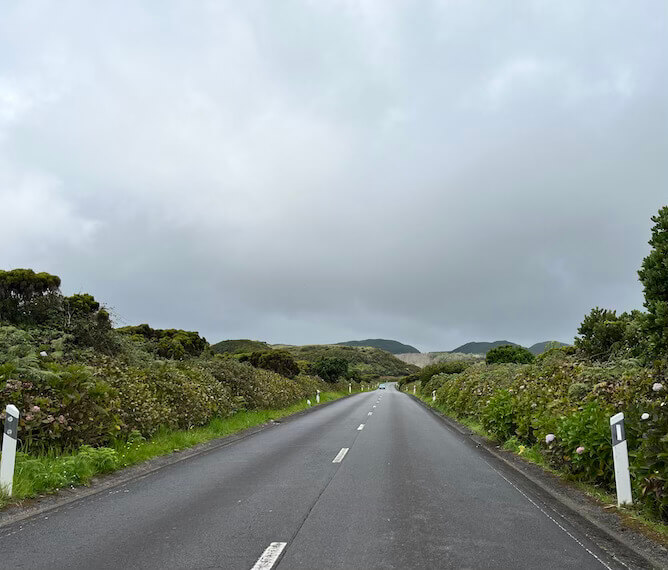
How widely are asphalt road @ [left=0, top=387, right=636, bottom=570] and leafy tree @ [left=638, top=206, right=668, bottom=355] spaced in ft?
10.9

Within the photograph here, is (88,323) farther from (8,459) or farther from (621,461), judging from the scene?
(621,461)

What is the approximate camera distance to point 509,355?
39.2m

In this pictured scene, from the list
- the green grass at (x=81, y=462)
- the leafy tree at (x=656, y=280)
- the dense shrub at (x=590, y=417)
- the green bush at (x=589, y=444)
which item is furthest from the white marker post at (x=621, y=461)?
the green grass at (x=81, y=462)

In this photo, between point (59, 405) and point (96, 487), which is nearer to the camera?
point (96, 487)

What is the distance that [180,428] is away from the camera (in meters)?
14.0

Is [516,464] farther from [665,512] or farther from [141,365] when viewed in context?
[141,365]

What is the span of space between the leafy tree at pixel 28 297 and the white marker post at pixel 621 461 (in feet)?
49.3

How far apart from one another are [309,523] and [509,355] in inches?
1445

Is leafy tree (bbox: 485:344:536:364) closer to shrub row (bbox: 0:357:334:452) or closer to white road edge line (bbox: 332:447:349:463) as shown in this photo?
shrub row (bbox: 0:357:334:452)

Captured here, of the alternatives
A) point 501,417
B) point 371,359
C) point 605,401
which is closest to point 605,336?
point 501,417

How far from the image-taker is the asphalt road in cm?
457

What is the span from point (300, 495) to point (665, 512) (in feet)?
14.9

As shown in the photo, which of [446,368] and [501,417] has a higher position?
[446,368]

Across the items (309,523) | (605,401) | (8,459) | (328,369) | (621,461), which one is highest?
(328,369)
